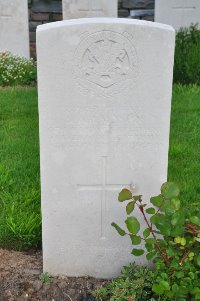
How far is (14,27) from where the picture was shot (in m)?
7.49

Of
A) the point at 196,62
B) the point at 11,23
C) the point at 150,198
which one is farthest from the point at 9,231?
the point at 11,23

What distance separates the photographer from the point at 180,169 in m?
3.90

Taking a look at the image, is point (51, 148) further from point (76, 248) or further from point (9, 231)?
point (9, 231)

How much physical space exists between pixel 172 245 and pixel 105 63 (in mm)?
853

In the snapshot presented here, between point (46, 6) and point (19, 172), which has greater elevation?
point (46, 6)

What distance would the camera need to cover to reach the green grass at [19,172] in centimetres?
306

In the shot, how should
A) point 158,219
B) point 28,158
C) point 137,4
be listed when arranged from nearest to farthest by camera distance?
point 158,219 < point 28,158 < point 137,4

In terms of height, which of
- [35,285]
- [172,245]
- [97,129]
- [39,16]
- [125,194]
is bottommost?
[35,285]

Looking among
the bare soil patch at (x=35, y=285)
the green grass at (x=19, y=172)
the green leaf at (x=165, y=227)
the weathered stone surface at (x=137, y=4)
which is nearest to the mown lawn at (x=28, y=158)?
the green grass at (x=19, y=172)

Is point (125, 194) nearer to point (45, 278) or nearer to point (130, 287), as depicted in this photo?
point (130, 287)

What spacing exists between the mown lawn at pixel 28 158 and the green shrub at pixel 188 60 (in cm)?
30

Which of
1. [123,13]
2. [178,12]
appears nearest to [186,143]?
[178,12]

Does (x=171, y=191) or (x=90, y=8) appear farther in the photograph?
(x=90, y=8)

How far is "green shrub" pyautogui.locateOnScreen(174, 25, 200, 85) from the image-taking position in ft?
20.6
